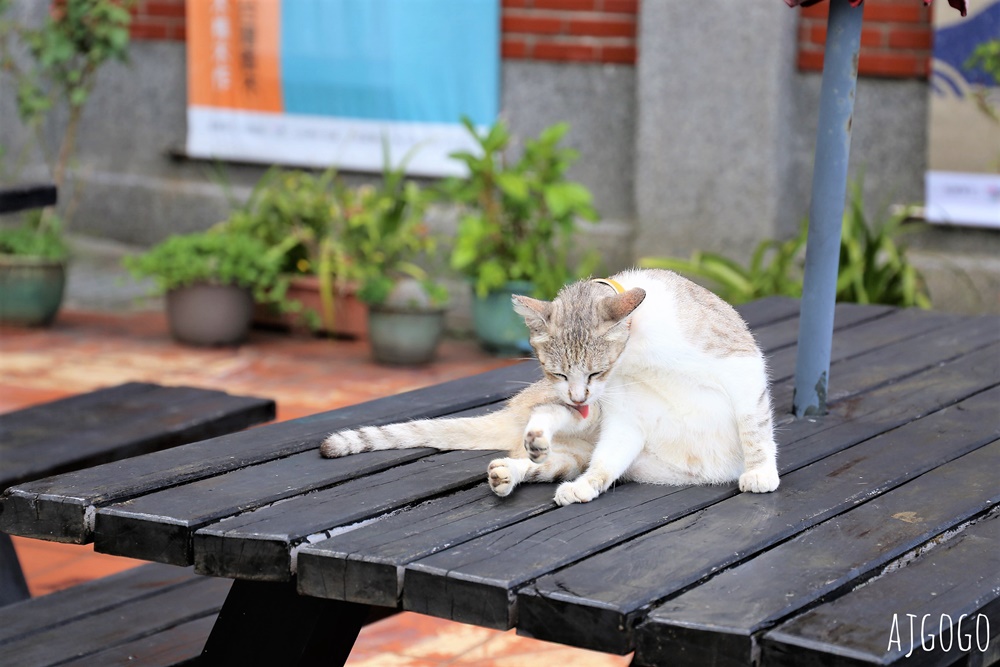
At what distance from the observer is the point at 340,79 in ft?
22.1

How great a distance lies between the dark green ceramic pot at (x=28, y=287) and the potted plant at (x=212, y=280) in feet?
1.69

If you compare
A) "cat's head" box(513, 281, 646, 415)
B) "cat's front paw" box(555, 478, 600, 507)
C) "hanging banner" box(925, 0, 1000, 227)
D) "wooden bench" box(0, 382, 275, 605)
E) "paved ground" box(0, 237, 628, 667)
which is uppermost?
"hanging banner" box(925, 0, 1000, 227)

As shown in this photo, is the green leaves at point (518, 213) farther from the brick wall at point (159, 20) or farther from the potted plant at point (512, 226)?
the brick wall at point (159, 20)

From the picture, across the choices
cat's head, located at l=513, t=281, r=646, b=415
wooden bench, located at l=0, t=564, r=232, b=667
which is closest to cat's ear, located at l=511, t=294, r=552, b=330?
cat's head, located at l=513, t=281, r=646, b=415

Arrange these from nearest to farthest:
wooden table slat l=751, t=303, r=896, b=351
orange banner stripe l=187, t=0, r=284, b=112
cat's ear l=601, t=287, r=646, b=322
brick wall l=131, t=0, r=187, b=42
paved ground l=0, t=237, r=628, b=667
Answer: cat's ear l=601, t=287, r=646, b=322, wooden table slat l=751, t=303, r=896, b=351, paved ground l=0, t=237, r=628, b=667, orange banner stripe l=187, t=0, r=284, b=112, brick wall l=131, t=0, r=187, b=42

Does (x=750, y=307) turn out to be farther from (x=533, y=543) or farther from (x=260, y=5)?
(x=260, y=5)

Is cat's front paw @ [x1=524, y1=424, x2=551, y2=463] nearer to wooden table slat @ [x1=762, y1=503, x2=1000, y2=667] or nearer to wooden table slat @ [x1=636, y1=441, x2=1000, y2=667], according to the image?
wooden table slat @ [x1=636, y1=441, x2=1000, y2=667]

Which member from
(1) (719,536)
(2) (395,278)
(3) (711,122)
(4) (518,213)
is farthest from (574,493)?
(3) (711,122)

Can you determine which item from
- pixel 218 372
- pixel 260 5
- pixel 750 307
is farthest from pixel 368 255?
pixel 750 307

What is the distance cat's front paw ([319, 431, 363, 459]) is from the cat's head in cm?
36

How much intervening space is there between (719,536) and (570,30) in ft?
15.3

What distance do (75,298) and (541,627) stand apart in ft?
19.4

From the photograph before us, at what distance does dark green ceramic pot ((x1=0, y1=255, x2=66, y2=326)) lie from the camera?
20.4 feet

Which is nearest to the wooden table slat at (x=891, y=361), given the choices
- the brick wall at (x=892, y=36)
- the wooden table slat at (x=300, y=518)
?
the wooden table slat at (x=300, y=518)
